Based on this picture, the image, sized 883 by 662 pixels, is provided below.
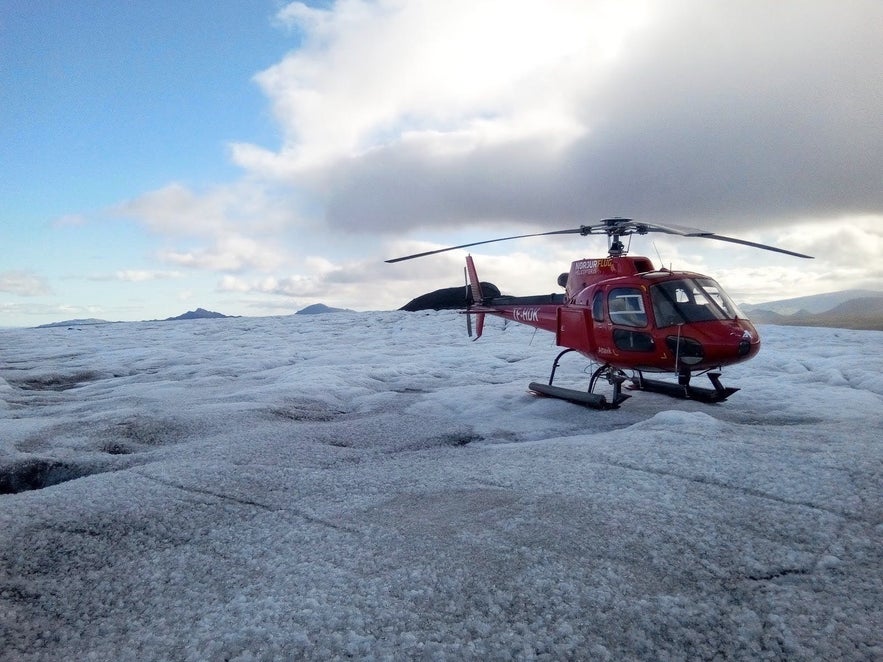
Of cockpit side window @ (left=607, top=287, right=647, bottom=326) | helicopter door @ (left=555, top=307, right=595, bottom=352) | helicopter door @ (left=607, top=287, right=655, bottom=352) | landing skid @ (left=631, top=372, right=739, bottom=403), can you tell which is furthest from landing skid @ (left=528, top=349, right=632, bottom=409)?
cockpit side window @ (left=607, top=287, right=647, bottom=326)

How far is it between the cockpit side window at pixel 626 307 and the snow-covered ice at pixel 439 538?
1667mm

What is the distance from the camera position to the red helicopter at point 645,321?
7.94 meters

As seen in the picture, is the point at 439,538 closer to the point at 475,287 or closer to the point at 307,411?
the point at 307,411

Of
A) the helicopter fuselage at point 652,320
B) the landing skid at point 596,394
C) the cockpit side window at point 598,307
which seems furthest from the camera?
the cockpit side window at point 598,307

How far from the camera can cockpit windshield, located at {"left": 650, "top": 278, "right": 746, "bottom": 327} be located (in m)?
8.07

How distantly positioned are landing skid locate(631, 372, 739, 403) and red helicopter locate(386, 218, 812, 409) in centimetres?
2

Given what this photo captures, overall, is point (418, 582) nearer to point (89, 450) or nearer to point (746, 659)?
point (746, 659)

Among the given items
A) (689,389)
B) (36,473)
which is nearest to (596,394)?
(689,389)

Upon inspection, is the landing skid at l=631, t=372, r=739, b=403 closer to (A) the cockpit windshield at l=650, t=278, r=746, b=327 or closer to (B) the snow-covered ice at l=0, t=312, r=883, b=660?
(B) the snow-covered ice at l=0, t=312, r=883, b=660

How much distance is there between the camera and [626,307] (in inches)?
339

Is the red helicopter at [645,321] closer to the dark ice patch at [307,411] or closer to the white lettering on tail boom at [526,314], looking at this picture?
the white lettering on tail boom at [526,314]

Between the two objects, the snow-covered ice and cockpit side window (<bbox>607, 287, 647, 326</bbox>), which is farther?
cockpit side window (<bbox>607, 287, 647, 326</bbox>)

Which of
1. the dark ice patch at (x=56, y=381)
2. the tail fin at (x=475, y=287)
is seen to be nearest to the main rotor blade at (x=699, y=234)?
the tail fin at (x=475, y=287)

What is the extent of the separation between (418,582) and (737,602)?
1.72 m
